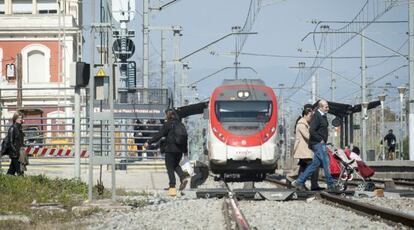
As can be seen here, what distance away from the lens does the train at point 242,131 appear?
26906mm

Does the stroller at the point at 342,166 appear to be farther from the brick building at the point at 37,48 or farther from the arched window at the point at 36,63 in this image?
the arched window at the point at 36,63

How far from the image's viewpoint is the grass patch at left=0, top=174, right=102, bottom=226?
13.6 meters

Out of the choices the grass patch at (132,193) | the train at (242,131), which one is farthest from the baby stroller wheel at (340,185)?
the train at (242,131)

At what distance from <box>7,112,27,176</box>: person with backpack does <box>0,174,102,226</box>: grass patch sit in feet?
4.42

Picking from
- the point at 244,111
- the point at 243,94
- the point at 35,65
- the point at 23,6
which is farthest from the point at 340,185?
the point at 23,6

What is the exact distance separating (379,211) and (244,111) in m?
15.7

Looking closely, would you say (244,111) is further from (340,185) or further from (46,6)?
(46,6)

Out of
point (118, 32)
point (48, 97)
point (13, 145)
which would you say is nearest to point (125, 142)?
point (13, 145)

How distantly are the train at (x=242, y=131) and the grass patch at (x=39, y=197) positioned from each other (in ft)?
24.6

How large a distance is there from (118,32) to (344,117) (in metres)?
13.6

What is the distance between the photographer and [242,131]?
27219 mm

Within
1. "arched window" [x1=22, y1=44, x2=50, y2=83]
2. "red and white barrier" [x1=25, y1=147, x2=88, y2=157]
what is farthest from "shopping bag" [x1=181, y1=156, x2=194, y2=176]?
"arched window" [x1=22, y1=44, x2=50, y2=83]

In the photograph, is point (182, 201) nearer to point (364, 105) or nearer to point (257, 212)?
point (257, 212)

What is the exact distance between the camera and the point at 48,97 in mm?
64062
